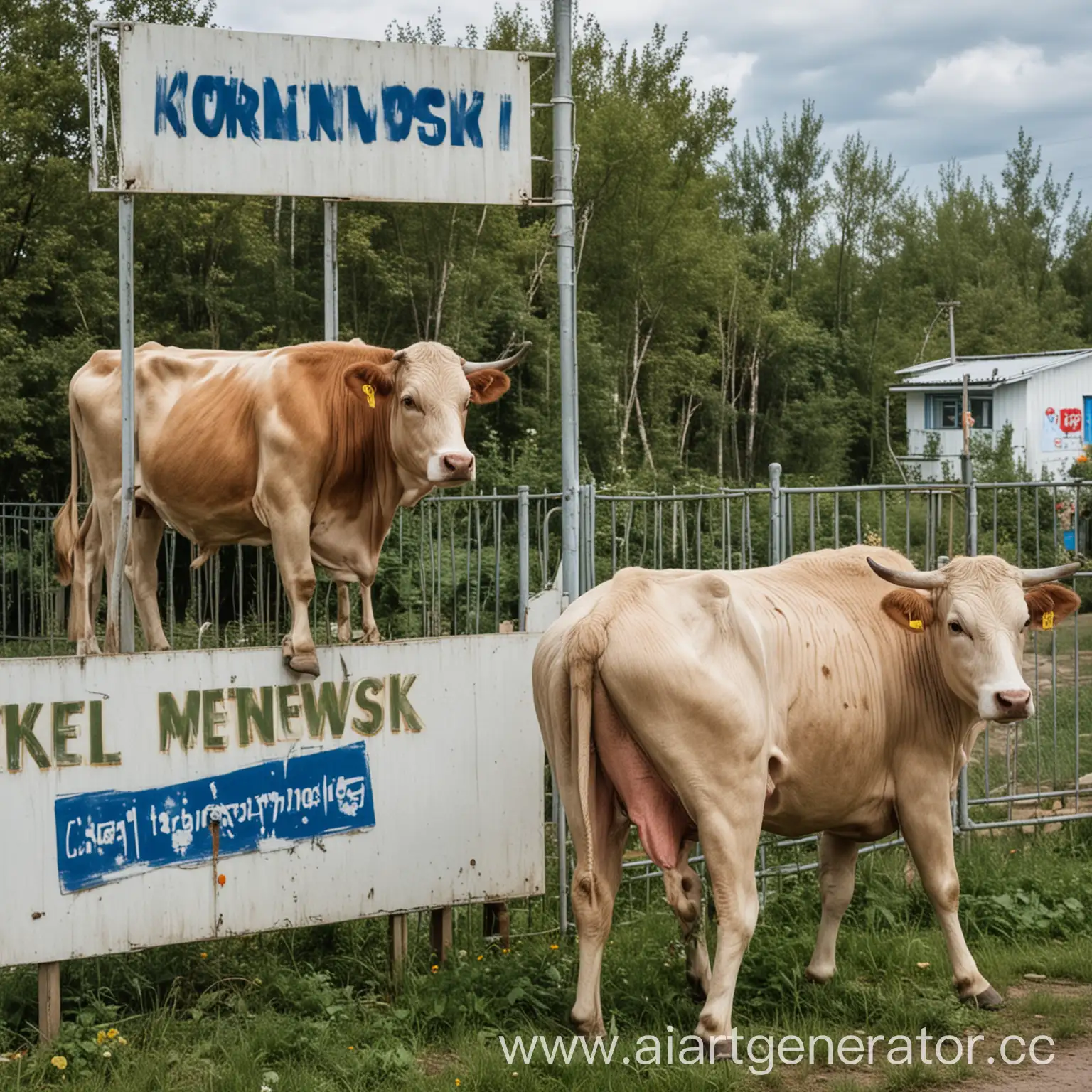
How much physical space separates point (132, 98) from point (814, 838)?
546 centimetres

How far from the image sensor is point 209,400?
6516mm

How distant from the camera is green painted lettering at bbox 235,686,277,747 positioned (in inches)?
234

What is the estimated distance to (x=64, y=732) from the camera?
18.2 feet

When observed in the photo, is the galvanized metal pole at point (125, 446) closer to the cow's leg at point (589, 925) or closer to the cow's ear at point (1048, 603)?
the cow's leg at point (589, 925)

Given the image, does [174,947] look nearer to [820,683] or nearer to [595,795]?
[595,795]

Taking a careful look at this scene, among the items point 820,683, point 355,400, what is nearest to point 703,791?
point 820,683

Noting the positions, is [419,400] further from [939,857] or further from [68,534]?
[939,857]

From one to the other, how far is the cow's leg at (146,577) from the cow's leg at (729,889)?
112 inches

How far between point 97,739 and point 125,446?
4.23 feet

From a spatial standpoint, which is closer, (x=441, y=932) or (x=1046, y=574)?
(x=1046, y=574)

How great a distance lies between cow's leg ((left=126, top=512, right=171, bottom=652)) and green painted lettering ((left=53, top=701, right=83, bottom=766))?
1.22 m

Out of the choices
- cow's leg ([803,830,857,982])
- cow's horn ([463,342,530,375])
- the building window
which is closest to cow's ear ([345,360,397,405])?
cow's horn ([463,342,530,375])

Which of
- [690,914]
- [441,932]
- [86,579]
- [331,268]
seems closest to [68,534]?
[86,579]

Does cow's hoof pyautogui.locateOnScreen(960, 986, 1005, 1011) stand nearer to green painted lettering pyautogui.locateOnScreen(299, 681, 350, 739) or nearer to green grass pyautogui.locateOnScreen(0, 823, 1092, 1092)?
green grass pyautogui.locateOnScreen(0, 823, 1092, 1092)
